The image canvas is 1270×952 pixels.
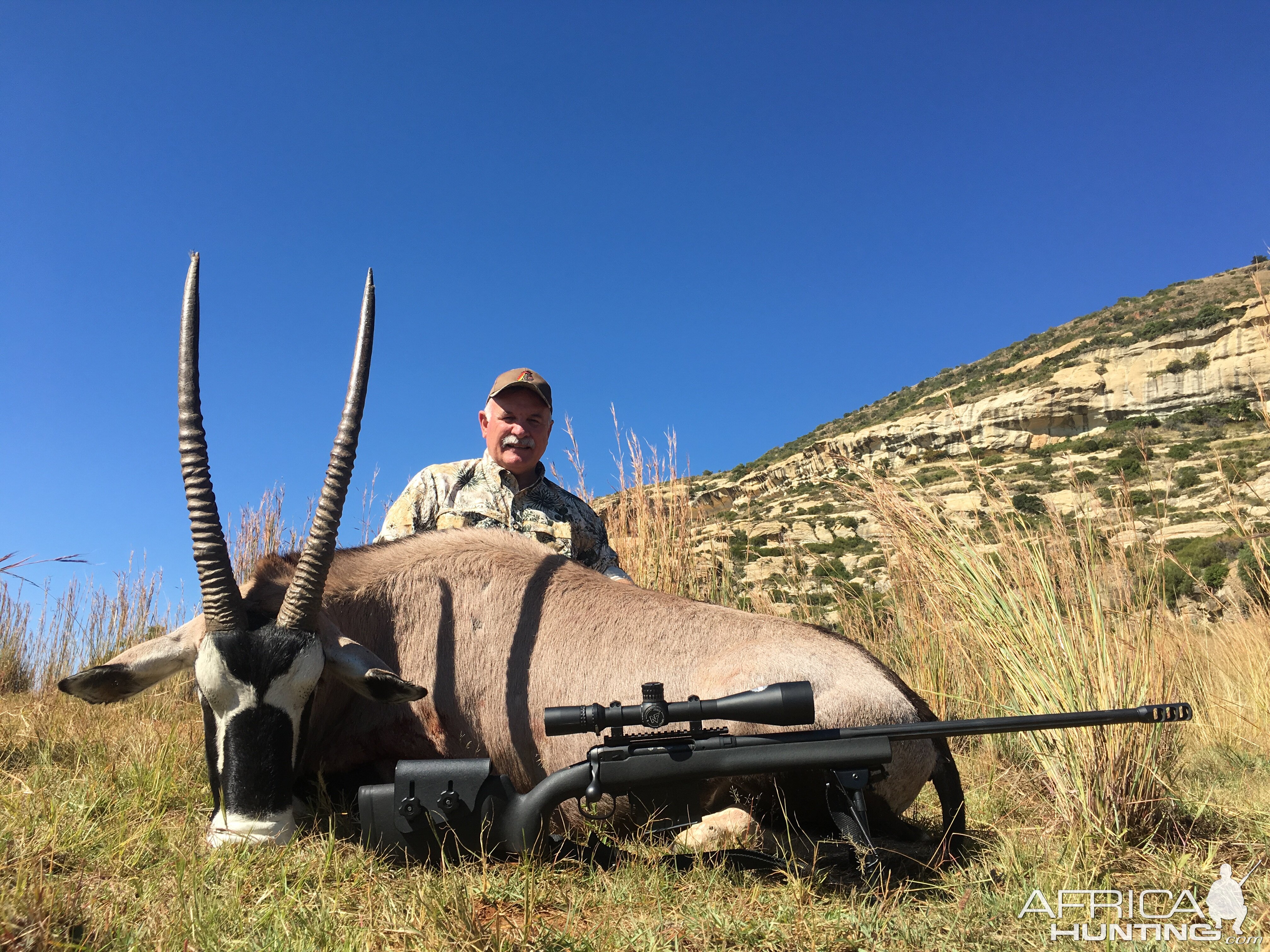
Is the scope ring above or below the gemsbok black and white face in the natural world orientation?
below

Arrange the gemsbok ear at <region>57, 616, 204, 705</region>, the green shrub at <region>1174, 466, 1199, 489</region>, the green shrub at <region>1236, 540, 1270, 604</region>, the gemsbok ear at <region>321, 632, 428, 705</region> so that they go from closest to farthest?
the gemsbok ear at <region>321, 632, 428, 705</region>
the gemsbok ear at <region>57, 616, 204, 705</region>
the green shrub at <region>1236, 540, 1270, 604</region>
the green shrub at <region>1174, 466, 1199, 489</region>

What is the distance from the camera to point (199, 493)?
3.30 metres

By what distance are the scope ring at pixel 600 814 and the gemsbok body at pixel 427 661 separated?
129 millimetres

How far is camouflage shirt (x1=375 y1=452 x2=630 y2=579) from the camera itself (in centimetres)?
528

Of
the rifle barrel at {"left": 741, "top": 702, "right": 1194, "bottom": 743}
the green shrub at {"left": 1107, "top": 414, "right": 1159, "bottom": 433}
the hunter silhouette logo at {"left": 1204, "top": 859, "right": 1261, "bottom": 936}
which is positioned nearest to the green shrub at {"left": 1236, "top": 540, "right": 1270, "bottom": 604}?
the hunter silhouette logo at {"left": 1204, "top": 859, "right": 1261, "bottom": 936}

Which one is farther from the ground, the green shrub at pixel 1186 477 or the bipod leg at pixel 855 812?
the green shrub at pixel 1186 477

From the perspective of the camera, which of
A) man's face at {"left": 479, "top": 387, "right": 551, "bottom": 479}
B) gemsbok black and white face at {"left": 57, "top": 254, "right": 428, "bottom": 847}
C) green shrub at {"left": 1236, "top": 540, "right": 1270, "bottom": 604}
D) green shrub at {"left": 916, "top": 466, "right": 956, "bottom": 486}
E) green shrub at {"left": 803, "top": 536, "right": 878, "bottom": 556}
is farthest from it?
green shrub at {"left": 803, "top": 536, "right": 878, "bottom": 556}

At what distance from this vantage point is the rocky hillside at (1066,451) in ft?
16.0

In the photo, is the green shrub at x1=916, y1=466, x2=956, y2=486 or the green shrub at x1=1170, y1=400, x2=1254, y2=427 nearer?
the green shrub at x1=916, y1=466, x2=956, y2=486

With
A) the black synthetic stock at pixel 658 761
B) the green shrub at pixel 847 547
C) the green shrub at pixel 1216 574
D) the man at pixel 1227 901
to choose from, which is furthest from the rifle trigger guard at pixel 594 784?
the green shrub at pixel 847 547

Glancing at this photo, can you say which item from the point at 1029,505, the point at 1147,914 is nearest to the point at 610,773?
the point at 1147,914

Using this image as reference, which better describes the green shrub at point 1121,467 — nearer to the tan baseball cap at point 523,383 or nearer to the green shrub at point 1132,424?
the tan baseball cap at point 523,383

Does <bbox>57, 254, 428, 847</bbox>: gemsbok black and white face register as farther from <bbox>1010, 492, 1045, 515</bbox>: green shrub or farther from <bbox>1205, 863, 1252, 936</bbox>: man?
<bbox>1010, 492, 1045, 515</bbox>: green shrub

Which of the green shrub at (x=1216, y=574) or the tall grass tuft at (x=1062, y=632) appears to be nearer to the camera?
the tall grass tuft at (x=1062, y=632)
